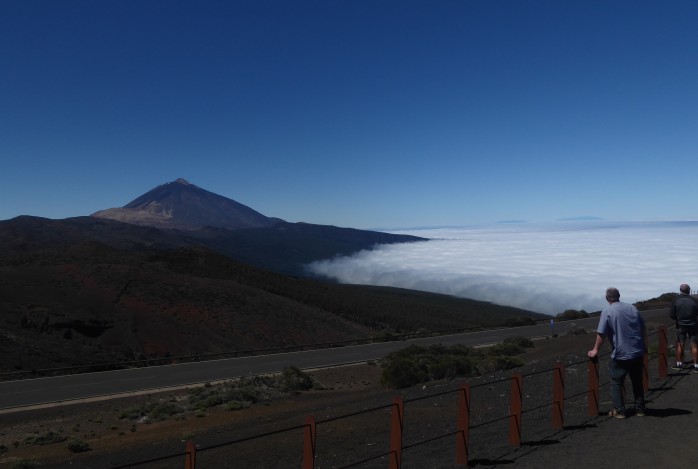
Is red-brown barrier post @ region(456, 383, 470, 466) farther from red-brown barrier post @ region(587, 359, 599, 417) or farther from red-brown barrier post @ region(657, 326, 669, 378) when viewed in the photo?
red-brown barrier post @ region(657, 326, 669, 378)

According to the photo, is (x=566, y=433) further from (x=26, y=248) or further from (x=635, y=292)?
(x=26, y=248)

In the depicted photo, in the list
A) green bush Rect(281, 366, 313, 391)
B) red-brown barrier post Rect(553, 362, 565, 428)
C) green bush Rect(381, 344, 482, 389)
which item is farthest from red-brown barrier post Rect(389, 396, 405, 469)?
green bush Rect(281, 366, 313, 391)

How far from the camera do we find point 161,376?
86.3 feet

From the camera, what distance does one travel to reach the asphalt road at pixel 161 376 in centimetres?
2172

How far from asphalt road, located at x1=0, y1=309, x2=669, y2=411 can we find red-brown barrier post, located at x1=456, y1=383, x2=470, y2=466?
17.9m

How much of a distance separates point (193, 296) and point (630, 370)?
50106 mm

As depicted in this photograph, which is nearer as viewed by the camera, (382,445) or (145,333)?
(382,445)

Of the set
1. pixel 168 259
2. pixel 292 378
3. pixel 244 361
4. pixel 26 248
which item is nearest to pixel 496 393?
pixel 292 378

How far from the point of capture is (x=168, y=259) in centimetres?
A: 7656

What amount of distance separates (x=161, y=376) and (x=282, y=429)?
2194cm

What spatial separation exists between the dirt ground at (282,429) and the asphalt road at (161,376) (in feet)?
7.74

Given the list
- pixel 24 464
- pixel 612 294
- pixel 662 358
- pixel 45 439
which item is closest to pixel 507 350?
pixel 662 358

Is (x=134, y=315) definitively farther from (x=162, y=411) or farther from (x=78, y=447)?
(x=78, y=447)

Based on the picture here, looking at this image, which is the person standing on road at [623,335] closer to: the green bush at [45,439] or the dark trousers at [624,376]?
the dark trousers at [624,376]
